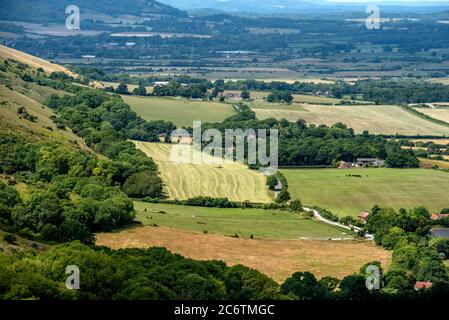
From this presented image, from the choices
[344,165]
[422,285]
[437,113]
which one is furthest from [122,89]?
[422,285]

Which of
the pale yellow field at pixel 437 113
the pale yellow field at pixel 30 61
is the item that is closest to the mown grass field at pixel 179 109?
the pale yellow field at pixel 30 61

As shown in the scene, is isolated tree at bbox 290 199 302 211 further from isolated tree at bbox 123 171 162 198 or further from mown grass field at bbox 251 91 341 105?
mown grass field at bbox 251 91 341 105

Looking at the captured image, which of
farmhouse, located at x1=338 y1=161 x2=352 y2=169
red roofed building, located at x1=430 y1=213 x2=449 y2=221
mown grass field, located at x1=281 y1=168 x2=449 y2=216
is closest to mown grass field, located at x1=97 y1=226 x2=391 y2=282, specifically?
red roofed building, located at x1=430 y1=213 x2=449 y2=221

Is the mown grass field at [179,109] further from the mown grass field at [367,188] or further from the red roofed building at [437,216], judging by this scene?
the red roofed building at [437,216]

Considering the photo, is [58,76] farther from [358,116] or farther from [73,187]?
[73,187]

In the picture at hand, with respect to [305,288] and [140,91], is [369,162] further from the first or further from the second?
[140,91]

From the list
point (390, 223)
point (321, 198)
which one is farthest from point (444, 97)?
point (390, 223)

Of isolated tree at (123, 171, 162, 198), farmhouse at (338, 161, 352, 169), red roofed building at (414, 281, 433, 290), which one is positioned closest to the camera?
red roofed building at (414, 281, 433, 290)
